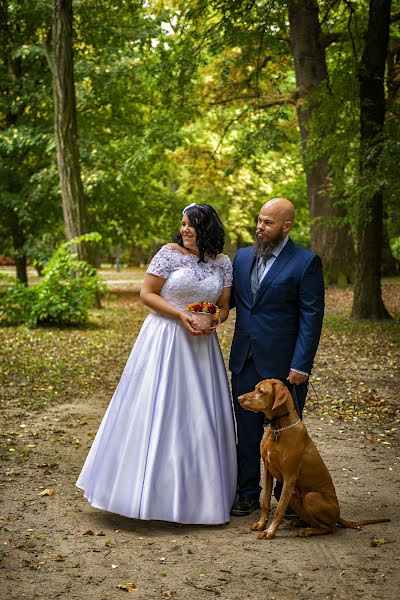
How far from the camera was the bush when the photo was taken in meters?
17.0

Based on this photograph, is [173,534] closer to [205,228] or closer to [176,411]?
[176,411]

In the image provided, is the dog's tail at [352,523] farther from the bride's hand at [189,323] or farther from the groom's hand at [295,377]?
the bride's hand at [189,323]

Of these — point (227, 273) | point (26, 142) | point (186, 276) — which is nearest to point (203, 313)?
point (186, 276)

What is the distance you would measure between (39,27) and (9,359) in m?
13.8

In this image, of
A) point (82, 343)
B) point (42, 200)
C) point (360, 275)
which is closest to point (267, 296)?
point (82, 343)

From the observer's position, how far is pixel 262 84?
2819 centimetres

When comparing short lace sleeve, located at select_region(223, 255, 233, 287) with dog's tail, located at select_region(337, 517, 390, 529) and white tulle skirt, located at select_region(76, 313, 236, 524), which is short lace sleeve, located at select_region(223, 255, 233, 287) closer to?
white tulle skirt, located at select_region(76, 313, 236, 524)

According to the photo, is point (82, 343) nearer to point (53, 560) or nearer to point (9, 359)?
point (9, 359)

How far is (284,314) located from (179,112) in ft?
63.9

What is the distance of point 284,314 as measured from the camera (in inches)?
214

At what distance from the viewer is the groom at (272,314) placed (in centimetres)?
536

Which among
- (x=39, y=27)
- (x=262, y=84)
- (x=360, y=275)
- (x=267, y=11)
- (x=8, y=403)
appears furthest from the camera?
(x=262, y=84)

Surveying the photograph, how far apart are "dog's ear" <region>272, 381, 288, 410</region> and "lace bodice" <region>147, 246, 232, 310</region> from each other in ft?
3.03

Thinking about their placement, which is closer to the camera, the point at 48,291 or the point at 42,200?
the point at 48,291
